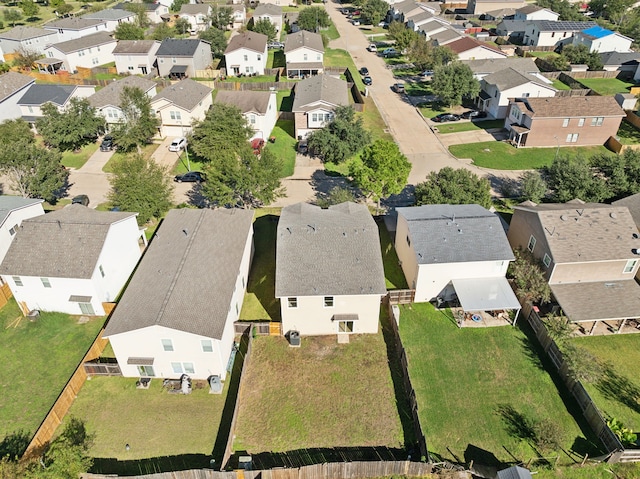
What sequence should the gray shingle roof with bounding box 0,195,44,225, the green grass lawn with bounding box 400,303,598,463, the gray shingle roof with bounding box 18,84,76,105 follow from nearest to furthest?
the green grass lawn with bounding box 400,303,598,463, the gray shingle roof with bounding box 0,195,44,225, the gray shingle roof with bounding box 18,84,76,105

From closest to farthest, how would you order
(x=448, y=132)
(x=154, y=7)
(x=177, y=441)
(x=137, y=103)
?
(x=177, y=441) → (x=137, y=103) → (x=448, y=132) → (x=154, y=7)

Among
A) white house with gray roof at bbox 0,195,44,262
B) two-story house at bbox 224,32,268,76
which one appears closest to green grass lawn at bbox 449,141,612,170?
two-story house at bbox 224,32,268,76

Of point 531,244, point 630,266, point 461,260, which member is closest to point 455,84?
point 531,244

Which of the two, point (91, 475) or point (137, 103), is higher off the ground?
point (137, 103)

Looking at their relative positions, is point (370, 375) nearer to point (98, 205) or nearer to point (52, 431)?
point (52, 431)

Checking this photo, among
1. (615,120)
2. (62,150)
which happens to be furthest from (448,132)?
(62,150)

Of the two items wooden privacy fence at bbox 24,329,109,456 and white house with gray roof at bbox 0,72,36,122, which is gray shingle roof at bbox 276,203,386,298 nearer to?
wooden privacy fence at bbox 24,329,109,456

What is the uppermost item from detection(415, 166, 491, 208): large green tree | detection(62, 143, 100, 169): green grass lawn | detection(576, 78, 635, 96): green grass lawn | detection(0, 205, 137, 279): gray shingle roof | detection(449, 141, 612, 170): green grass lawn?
detection(0, 205, 137, 279): gray shingle roof
